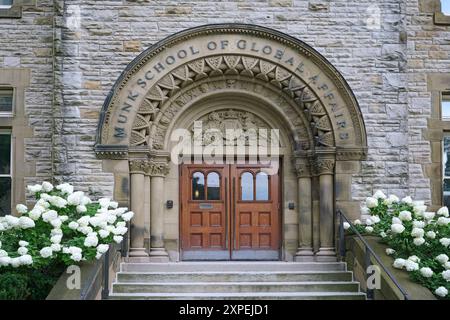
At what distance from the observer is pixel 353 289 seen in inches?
396

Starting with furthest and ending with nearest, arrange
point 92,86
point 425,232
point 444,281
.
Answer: point 92,86
point 425,232
point 444,281

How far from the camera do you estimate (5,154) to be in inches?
476

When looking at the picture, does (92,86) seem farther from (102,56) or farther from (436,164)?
(436,164)

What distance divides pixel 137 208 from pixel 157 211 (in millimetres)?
456

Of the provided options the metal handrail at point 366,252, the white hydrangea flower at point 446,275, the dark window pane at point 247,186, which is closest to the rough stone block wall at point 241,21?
the metal handrail at point 366,252

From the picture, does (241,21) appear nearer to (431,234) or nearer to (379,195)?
(379,195)

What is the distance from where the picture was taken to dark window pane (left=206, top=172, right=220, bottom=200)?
12.0m

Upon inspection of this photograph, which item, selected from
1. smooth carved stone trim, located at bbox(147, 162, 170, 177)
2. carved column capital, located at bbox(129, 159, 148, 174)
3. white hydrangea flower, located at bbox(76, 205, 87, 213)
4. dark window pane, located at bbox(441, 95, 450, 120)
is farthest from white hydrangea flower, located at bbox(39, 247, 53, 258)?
dark window pane, located at bbox(441, 95, 450, 120)

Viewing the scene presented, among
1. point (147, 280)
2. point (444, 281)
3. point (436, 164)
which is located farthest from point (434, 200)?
point (147, 280)

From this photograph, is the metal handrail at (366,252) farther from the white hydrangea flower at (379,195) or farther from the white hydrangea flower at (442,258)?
the white hydrangea flower at (442,258)

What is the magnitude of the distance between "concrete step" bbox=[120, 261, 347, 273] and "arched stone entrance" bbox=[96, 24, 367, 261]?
0.93 feet

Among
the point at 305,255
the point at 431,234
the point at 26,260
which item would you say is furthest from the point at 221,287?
the point at 431,234

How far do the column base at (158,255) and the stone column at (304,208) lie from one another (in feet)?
7.31

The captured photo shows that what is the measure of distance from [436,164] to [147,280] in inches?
217
